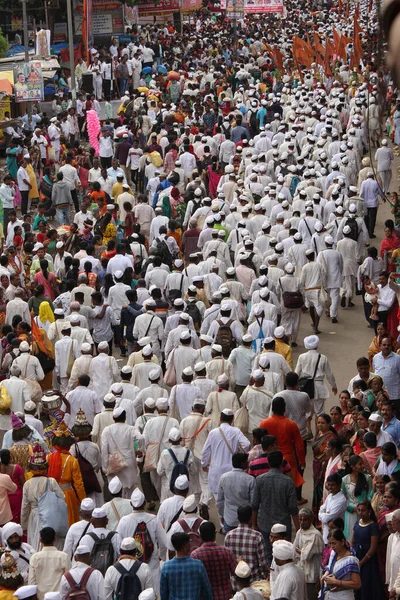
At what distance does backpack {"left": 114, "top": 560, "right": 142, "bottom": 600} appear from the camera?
7.66m

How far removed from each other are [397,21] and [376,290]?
11.3 m

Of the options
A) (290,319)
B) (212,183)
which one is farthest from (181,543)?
(212,183)

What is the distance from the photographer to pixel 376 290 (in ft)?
45.8

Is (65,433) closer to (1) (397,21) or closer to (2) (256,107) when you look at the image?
(1) (397,21)

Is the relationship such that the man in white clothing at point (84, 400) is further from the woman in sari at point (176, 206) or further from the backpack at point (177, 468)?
the woman in sari at point (176, 206)

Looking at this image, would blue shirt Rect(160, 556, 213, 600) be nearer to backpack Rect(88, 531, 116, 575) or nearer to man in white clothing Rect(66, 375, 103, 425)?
backpack Rect(88, 531, 116, 575)

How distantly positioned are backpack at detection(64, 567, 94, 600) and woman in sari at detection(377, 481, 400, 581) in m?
2.01

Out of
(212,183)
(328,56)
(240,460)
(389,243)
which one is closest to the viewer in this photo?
(240,460)

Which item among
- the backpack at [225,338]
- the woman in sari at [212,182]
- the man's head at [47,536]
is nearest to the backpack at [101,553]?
the man's head at [47,536]

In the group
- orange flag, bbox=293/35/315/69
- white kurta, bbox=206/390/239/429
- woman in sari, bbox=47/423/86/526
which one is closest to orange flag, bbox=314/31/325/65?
orange flag, bbox=293/35/315/69

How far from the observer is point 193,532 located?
8.23m

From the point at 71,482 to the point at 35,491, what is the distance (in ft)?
1.46

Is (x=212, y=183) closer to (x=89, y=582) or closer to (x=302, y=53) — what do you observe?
(x=302, y=53)

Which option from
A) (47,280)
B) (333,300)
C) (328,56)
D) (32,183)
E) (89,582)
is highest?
(328,56)
